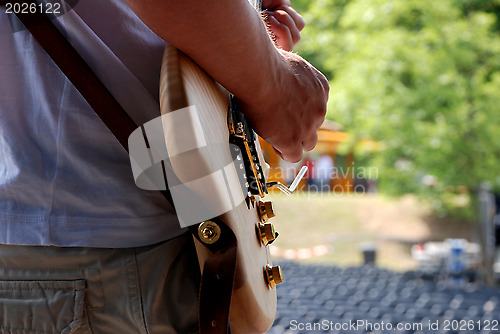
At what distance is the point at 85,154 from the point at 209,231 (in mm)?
226

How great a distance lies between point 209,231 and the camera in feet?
2.30

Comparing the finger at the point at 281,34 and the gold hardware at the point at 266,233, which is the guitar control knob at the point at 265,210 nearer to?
the gold hardware at the point at 266,233

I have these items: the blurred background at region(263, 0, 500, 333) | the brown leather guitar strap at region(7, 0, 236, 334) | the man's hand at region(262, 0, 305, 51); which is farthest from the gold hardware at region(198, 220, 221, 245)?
the blurred background at region(263, 0, 500, 333)

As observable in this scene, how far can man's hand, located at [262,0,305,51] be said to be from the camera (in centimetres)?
106

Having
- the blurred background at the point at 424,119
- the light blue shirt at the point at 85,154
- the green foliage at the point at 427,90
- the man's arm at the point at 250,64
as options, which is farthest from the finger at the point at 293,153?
the green foliage at the point at 427,90

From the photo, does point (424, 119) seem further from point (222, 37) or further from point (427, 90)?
point (222, 37)

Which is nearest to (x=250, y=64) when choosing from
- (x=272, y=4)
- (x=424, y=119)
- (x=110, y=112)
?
(x=110, y=112)

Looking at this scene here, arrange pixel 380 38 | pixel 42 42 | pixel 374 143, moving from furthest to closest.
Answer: pixel 374 143, pixel 380 38, pixel 42 42

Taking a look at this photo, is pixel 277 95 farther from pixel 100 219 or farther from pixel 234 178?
pixel 100 219

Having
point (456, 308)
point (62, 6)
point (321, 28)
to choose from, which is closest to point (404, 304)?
point (456, 308)

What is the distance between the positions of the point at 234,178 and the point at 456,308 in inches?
191

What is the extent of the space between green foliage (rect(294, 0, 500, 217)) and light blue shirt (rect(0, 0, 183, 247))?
301 inches

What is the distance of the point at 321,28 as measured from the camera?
11594 millimetres

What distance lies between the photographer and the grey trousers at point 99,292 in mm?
781
